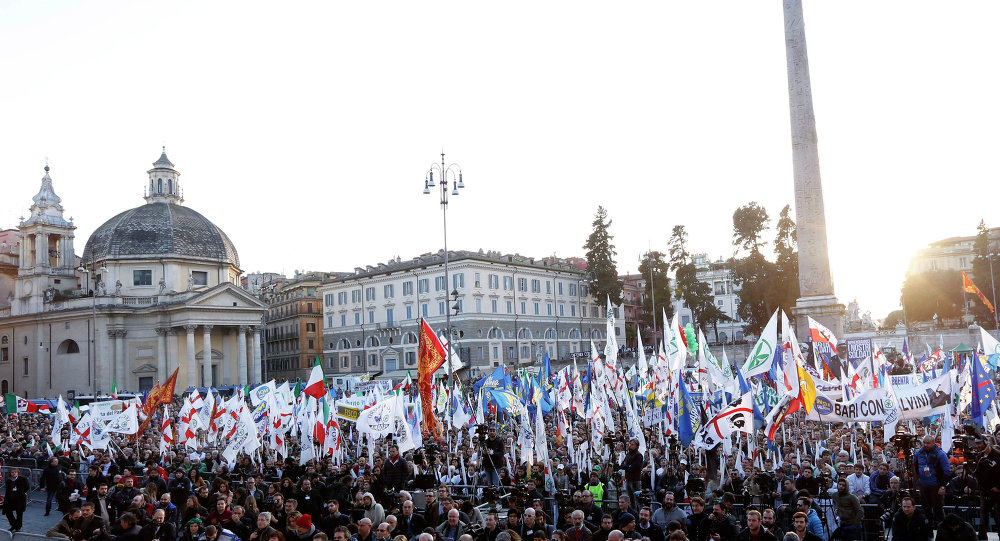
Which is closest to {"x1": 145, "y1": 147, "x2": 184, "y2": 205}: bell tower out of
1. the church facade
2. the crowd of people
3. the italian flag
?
the church facade

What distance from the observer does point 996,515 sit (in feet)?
36.7

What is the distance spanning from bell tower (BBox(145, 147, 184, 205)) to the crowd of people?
56.9 metres

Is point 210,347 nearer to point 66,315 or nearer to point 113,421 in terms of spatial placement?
point 66,315

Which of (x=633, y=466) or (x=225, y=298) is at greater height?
(x=225, y=298)

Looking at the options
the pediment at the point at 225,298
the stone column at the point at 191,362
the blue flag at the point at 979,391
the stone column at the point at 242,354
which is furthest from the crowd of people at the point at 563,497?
the stone column at the point at 242,354

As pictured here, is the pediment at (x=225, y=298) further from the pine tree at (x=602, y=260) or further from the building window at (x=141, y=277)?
the pine tree at (x=602, y=260)

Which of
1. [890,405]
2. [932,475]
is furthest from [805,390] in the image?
[932,475]

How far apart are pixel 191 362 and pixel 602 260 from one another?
1301 inches

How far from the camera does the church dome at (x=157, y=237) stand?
2648 inches

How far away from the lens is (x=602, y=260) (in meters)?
73.1

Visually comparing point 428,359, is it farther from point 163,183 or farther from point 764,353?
point 163,183

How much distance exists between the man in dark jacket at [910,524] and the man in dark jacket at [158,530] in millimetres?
8532

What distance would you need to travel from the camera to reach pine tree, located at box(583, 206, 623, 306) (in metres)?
72.4

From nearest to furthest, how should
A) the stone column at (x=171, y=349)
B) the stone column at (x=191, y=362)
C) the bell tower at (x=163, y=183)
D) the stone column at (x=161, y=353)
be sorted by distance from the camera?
the stone column at (x=191, y=362)
the stone column at (x=161, y=353)
the stone column at (x=171, y=349)
the bell tower at (x=163, y=183)
